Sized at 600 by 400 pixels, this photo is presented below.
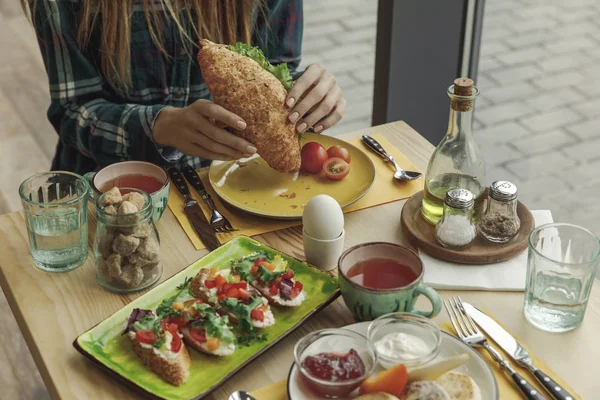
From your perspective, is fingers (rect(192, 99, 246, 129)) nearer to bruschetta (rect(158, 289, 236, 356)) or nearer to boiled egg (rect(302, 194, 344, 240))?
boiled egg (rect(302, 194, 344, 240))

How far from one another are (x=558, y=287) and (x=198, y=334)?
571 millimetres

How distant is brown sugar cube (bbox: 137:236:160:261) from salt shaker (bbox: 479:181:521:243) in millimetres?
585

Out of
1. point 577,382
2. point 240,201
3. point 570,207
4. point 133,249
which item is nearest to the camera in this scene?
point 577,382

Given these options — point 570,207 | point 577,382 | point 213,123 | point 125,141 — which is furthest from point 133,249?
point 570,207

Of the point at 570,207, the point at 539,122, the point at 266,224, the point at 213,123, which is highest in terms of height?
the point at 213,123

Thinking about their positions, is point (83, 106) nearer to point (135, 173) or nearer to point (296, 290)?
point (135, 173)

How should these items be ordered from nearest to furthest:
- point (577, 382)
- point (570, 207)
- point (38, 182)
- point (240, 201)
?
point (577, 382) < point (38, 182) < point (240, 201) < point (570, 207)

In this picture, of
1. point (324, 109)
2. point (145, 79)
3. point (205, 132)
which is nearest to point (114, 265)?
point (205, 132)

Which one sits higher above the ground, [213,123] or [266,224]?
[213,123]

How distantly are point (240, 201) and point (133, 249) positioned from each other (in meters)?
0.31

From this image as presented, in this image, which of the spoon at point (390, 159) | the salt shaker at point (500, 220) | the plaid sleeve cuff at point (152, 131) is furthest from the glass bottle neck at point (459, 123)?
the plaid sleeve cuff at point (152, 131)

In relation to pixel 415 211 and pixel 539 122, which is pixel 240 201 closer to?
pixel 415 211

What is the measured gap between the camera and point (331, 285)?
132cm

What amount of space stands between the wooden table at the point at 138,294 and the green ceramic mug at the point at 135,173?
0.15ft
